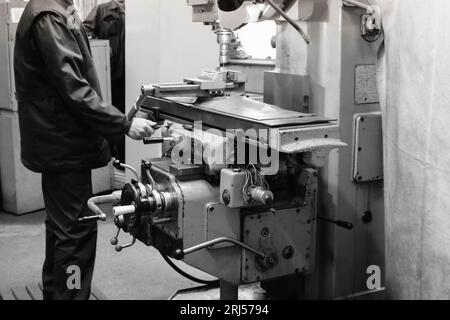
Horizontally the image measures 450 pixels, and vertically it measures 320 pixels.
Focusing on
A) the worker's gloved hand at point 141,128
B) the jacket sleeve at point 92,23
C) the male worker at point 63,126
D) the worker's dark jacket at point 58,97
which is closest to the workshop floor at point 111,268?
the male worker at point 63,126

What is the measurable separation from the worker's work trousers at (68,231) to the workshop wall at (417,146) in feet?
3.32

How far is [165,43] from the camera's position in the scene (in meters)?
3.35

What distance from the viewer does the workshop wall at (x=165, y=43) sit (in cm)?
327

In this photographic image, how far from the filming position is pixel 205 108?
1838mm

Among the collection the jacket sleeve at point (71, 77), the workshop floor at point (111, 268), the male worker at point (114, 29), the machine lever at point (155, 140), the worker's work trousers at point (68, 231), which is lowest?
the workshop floor at point (111, 268)

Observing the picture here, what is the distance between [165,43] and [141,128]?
1.51 metres

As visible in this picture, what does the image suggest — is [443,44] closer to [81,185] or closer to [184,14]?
[81,185]

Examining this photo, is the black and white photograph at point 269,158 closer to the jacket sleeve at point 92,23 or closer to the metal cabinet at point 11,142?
the metal cabinet at point 11,142

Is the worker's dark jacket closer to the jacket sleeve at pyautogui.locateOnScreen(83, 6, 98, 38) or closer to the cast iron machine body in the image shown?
the cast iron machine body

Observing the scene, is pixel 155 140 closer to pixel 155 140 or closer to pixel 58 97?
pixel 155 140

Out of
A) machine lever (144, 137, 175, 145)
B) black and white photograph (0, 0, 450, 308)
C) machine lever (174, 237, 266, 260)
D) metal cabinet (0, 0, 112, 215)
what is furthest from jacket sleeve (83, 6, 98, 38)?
machine lever (174, 237, 266, 260)

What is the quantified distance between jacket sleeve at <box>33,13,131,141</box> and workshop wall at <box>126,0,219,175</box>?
1328 mm

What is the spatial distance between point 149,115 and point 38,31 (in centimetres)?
44
